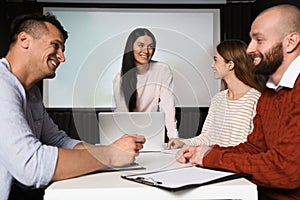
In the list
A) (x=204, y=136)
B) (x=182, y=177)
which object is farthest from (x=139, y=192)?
(x=204, y=136)

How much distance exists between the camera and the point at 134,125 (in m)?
1.62

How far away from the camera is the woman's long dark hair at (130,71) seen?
1.42 m

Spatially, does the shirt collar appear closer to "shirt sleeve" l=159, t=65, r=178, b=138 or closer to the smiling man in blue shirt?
"shirt sleeve" l=159, t=65, r=178, b=138

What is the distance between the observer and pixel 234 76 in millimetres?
2248

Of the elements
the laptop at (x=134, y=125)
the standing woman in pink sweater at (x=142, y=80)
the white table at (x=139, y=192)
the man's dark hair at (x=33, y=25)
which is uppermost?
the man's dark hair at (x=33, y=25)

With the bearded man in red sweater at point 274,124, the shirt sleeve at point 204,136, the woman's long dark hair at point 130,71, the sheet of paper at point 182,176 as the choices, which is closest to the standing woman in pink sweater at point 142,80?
the woman's long dark hair at point 130,71

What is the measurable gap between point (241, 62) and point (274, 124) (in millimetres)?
808

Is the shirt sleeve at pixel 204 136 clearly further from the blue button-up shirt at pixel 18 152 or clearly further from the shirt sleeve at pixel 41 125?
the blue button-up shirt at pixel 18 152

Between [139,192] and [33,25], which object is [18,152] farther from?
[33,25]

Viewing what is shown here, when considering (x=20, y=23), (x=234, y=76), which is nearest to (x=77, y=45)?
(x=234, y=76)

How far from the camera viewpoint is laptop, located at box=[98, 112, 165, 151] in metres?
1.63

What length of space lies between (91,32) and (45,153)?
4.05 m

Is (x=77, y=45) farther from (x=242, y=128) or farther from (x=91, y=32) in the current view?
(x=242, y=128)

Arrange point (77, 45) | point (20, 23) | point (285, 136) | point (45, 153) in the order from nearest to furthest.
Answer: point (45, 153) < point (285, 136) < point (20, 23) < point (77, 45)
